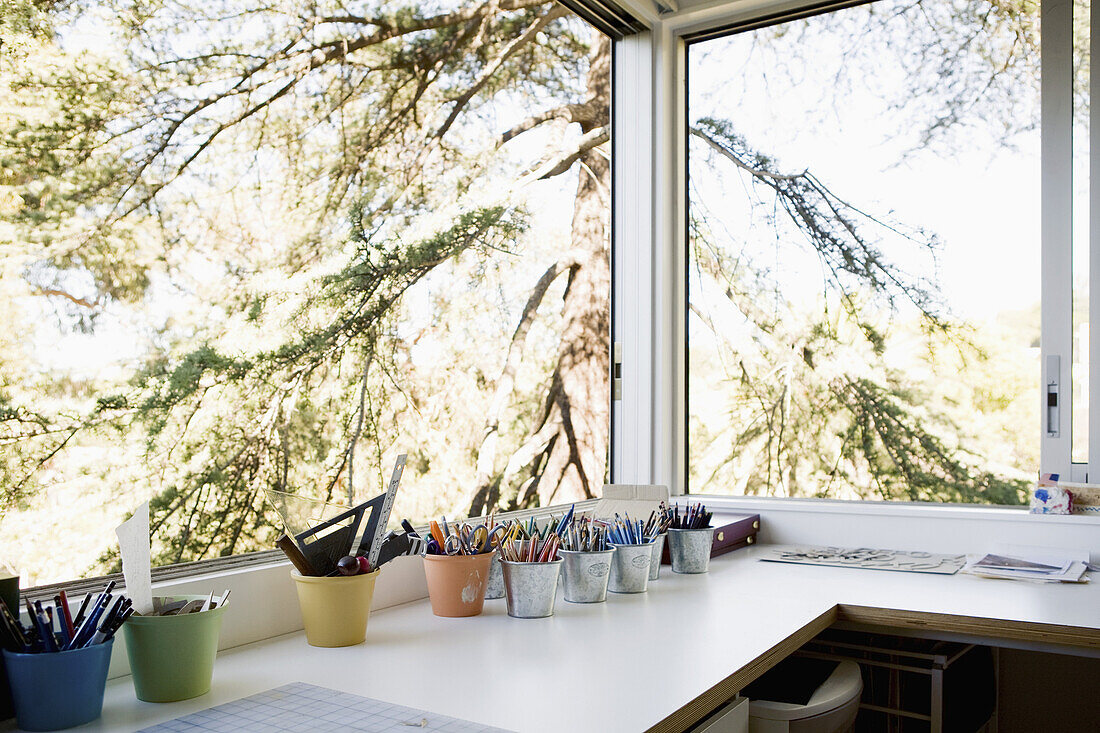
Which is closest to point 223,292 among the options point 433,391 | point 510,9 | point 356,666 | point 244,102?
point 244,102

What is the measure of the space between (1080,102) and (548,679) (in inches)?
79.2

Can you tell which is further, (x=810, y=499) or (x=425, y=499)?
(x=425, y=499)

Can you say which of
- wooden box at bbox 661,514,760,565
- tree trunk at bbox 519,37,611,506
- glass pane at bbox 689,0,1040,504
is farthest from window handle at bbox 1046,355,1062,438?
tree trunk at bbox 519,37,611,506

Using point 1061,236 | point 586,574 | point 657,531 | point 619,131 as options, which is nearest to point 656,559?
point 657,531

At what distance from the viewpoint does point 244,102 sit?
12.4 ft

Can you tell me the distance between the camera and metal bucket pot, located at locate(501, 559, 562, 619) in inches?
59.4

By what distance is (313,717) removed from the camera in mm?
991

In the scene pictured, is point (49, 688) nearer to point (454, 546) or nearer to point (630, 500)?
point (454, 546)

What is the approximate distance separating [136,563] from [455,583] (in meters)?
0.55

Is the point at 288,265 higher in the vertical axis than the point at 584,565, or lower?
higher

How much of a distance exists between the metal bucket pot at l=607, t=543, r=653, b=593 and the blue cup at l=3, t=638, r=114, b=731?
971mm

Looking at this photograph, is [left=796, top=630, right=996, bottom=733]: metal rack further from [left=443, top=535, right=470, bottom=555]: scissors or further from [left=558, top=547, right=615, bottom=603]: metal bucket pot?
[left=443, top=535, right=470, bottom=555]: scissors

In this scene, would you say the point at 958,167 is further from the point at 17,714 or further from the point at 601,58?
the point at 601,58

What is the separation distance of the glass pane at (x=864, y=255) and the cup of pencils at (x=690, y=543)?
788 millimetres
